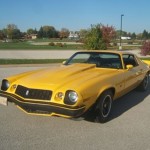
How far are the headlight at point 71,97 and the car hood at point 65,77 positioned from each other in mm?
159

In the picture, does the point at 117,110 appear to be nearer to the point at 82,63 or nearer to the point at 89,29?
the point at 82,63

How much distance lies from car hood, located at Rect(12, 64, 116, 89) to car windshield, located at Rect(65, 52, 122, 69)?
293 mm

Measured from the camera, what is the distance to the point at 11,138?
14.2 feet

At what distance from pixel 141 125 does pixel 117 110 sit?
3.48ft

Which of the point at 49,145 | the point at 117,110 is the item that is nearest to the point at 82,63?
the point at 117,110

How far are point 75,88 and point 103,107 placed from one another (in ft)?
2.99

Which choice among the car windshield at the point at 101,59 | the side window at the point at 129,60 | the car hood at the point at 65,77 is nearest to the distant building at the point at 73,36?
the side window at the point at 129,60

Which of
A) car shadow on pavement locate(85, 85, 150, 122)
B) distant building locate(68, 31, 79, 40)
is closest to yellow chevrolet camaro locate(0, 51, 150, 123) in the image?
car shadow on pavement locate(85, 85, 150, 122)

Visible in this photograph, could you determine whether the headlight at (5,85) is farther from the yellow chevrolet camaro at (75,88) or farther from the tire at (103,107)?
the tire at (103,107)

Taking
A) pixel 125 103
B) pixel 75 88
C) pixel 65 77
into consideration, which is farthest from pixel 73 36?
pixel 75 88

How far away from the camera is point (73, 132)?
15.4ft

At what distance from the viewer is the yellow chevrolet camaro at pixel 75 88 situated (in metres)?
4.55

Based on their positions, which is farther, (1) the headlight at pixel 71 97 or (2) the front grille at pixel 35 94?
(2) the front grille at pixel 35 94

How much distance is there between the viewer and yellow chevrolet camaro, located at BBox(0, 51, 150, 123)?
4.55 metres
